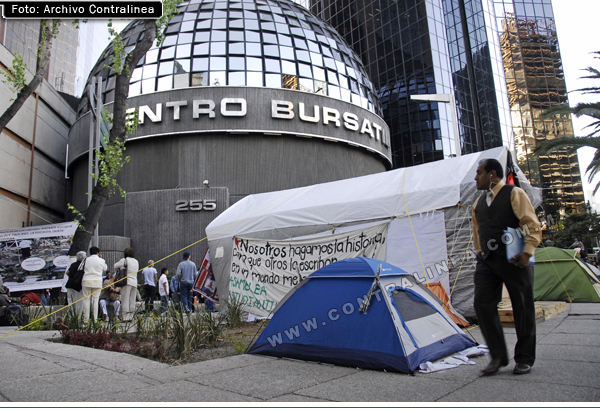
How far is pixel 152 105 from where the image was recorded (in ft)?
77.2

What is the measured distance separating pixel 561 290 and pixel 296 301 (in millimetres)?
10242

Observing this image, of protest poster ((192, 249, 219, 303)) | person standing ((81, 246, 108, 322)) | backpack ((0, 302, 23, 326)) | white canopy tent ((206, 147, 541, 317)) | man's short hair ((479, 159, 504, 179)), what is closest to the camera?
man's short hair ((479, 159, 504, 179))

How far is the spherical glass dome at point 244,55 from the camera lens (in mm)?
24578

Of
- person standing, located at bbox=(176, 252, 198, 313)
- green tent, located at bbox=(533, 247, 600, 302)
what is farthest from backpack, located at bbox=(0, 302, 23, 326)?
green tent, located at bbox=(533, 247, 600, 302)

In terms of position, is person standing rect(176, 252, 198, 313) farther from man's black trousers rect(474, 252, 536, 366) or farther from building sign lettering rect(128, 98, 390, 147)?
building sign lettering rect(128, 98, 390, 147)

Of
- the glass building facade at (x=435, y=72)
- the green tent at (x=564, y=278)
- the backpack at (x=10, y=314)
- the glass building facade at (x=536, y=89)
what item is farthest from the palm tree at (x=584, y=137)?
the glass building facade at (x=536, y=89)

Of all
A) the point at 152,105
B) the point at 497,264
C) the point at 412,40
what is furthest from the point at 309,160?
the point at 412,40

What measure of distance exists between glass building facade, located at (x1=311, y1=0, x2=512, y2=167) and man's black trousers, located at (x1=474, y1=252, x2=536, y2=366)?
3681 cm

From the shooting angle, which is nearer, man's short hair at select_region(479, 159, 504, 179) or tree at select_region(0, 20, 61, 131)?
man's short hair at select_region(479, 159, 504, 179)

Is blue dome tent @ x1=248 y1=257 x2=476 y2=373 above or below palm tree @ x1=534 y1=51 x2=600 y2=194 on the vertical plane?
below

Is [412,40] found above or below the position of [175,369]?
above

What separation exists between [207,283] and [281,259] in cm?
298

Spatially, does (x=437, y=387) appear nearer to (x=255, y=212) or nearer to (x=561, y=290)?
(x=255, y=212)

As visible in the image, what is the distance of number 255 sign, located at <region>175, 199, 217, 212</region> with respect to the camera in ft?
68.6
